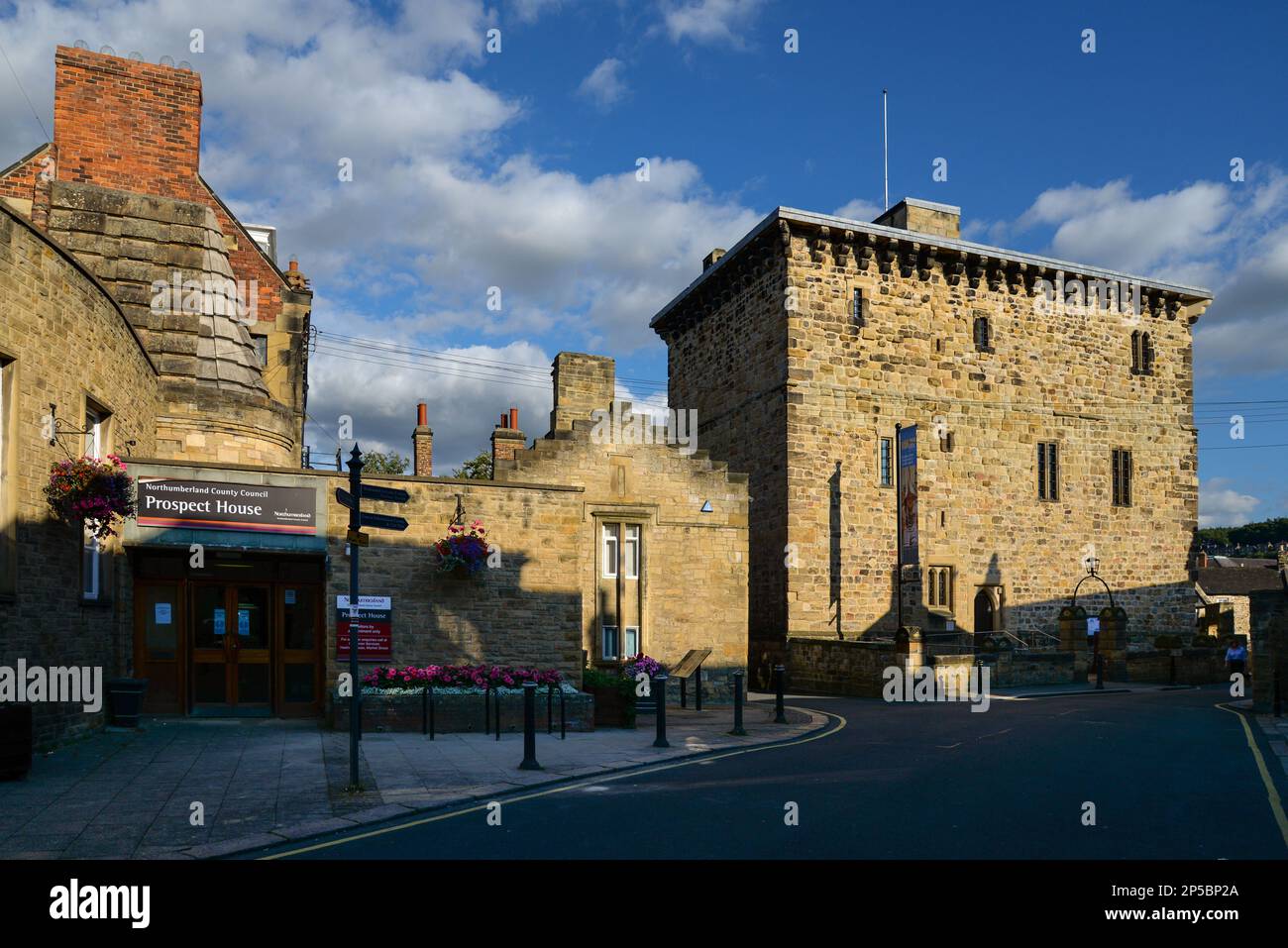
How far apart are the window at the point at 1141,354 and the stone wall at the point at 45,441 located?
32776 mm

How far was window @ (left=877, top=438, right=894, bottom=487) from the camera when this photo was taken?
31094 millimetres

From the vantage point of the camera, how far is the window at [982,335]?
32938 millimetres

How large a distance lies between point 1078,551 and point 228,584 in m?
27.5

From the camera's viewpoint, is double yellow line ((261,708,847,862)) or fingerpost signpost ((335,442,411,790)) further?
fingerpost signpost ((335,442,411,790))

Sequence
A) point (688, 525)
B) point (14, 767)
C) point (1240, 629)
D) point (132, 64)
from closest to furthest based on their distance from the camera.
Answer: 1. point (14, 767)
2. point (132, 64)
3. point (688, 525)
4. point (1240, 629)

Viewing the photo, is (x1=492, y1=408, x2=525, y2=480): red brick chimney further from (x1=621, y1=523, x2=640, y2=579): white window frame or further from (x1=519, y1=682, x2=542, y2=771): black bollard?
(x1=519, y1=682, x2=542, y2=771): black bollard

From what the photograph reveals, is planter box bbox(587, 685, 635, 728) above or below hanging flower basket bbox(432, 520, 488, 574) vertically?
below

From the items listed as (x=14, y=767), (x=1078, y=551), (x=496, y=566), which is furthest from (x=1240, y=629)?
(x=14, y=767)

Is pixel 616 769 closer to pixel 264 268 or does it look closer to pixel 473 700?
pixel 473 700

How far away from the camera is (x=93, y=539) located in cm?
1510

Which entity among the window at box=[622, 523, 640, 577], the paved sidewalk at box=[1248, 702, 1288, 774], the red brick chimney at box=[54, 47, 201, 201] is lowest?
the paved sidewalk at box=[1248, 702, 1288, 774]

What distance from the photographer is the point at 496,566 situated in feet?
59.7

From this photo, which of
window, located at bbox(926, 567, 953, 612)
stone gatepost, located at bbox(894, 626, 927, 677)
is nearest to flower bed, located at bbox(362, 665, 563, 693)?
stone gatepost, located at bbox(894, 626, 927, 677)

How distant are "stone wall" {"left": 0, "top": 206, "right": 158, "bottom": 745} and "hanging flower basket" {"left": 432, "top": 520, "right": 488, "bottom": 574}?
508 centimetres
